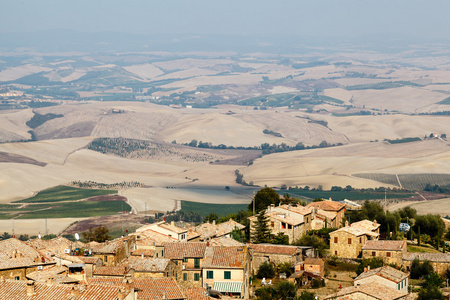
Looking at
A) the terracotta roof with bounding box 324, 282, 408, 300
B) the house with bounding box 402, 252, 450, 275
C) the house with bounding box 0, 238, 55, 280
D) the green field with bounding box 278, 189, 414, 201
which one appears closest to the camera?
the house with bounding box 0, 238, 55, 280

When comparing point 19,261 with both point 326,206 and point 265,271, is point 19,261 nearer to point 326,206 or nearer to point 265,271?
point 265,271

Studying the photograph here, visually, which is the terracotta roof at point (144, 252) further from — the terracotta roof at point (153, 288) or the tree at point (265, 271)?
the terracotta roof at point (153, 288)

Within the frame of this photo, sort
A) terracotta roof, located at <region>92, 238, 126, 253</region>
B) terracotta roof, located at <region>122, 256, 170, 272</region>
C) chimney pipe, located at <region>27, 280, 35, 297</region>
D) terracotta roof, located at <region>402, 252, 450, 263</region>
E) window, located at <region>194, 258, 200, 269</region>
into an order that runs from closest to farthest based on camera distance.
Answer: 1. chimney pipe, located at <region>27, 280, 35, 297</region>
2. terracotta roof, located at <region>122, 256, 170, 272</region>
3. window, located at <region>194, 258, 200, 269</region>
4. terracotta roof, located at <region>92, 238, 126, 253</region>
5. terracotta roof, located at <region>402, 252, 450, 263</region>

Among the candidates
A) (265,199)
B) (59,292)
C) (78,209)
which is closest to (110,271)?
(59,292)

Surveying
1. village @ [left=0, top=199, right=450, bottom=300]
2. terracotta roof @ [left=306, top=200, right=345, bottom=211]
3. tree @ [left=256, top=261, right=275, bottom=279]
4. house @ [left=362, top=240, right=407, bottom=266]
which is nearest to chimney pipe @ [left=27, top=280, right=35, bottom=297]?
village @ [left=0, top=199, right=450, bottom=300]

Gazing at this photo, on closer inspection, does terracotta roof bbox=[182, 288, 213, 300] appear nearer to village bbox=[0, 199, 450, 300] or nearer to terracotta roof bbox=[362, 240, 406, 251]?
village bbox=[0, 199, 450, 300]

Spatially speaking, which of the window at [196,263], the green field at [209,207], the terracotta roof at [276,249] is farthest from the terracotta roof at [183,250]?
the green field at [209,207]

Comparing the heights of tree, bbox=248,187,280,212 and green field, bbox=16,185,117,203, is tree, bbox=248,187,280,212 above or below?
above
